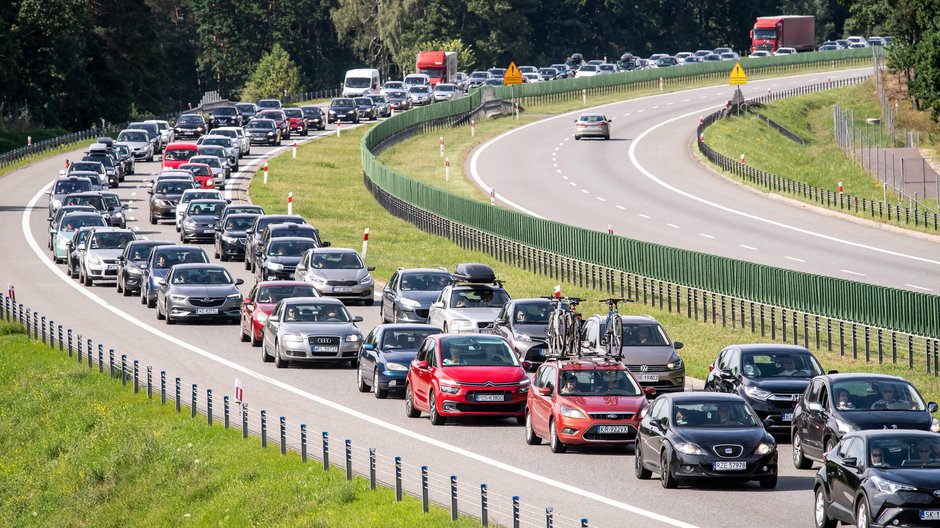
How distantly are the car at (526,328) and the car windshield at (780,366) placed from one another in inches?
238

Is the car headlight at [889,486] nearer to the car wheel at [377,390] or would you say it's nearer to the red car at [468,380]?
the red car at [468,380]

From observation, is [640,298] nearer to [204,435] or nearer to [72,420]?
[72,420]

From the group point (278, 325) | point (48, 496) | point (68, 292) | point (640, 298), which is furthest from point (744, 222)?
point (48, 496)

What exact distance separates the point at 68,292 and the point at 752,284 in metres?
19.8

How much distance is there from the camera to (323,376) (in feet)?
115

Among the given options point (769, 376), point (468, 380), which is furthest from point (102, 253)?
point (769, 376)

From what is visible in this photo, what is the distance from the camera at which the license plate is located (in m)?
25.4

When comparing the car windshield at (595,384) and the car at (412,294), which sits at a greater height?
the car windshield at (595,384)

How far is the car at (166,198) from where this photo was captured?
65.8 metres

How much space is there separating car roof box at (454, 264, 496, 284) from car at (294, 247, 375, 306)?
552 cm

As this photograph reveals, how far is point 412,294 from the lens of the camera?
4053 cm

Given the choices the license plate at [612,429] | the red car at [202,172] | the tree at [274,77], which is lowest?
the tree at [274,77]

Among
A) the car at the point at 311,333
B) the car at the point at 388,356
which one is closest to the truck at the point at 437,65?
the car at the point at 311,333

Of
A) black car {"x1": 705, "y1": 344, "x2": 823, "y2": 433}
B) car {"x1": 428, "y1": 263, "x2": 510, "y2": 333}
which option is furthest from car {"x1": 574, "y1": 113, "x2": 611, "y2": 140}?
black car {"x1": 705, "y1": 344, "x2": 823, "y2": 433}
